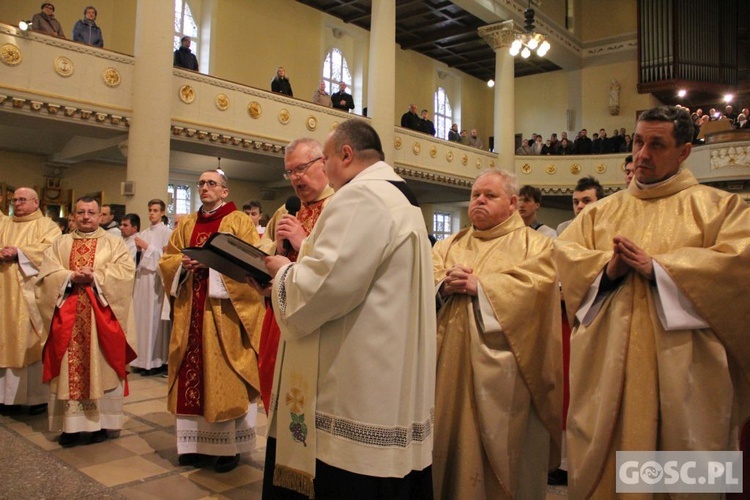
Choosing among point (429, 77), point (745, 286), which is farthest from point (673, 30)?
point (745, 286)

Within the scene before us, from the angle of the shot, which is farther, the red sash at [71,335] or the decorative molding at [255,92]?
the decorative molding at [255,92]

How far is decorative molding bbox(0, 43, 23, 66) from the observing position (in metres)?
8.45

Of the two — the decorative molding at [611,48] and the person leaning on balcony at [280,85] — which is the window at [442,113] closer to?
the decorative molding at [611,48]

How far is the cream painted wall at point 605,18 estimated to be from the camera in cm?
1897

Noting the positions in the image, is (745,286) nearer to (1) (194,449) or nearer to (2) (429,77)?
(1) (194,449)

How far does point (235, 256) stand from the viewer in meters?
2.29

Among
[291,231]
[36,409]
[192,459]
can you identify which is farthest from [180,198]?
[291,231]

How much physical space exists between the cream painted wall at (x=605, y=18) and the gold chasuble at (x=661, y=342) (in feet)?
62.4

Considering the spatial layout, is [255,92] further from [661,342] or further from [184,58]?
[661,342]

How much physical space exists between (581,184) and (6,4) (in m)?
11.5

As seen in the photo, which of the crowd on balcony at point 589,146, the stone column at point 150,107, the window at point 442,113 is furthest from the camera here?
the window at point 442,113

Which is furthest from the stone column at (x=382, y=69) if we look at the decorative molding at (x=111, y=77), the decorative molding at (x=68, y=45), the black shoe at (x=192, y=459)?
the black shoe at (x=192, y=459)

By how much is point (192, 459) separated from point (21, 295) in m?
2.34

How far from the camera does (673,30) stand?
17344 millimetres
